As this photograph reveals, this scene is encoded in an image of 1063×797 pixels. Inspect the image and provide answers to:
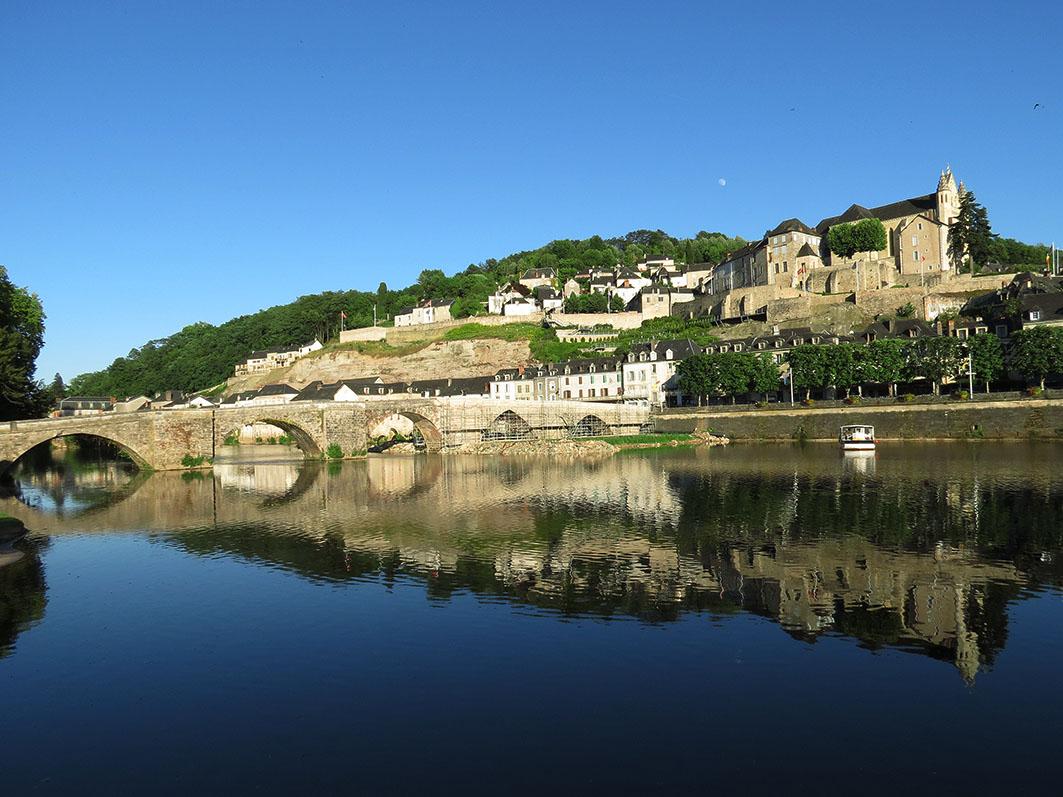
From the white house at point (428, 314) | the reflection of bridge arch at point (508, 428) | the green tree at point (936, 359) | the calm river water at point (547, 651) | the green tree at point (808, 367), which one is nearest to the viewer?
the calm river water at point (547, 651)

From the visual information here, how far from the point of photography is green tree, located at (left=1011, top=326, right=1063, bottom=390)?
2258 inches

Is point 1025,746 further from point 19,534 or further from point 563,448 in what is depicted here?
point 563,448

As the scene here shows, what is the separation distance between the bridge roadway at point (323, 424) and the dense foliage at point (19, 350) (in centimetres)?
545

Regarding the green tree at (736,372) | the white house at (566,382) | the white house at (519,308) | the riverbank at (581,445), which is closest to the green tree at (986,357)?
the green tree at (736,372)

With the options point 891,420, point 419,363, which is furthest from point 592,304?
point 891,420

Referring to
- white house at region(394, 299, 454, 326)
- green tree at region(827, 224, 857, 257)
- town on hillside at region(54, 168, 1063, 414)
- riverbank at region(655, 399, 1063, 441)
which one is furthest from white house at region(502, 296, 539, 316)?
riverbank at region(655, 399, 1063, 441)

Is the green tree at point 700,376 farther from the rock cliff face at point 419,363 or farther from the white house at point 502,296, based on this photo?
the white house at point 502,296

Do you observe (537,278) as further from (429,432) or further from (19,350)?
(19,350)

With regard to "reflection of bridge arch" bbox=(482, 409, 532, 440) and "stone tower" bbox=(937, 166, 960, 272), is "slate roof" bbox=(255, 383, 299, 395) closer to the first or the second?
"reflection of bridge arch" bbox=(482, 409, 532, 440)

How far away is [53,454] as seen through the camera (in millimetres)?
87500

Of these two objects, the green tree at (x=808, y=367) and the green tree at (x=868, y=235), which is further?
the green tree at (x=868, y=235)

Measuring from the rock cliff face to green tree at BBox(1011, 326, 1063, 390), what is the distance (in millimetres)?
53698

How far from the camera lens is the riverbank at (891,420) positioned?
5491 cm

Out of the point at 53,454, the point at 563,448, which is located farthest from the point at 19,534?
the point at 53,454
